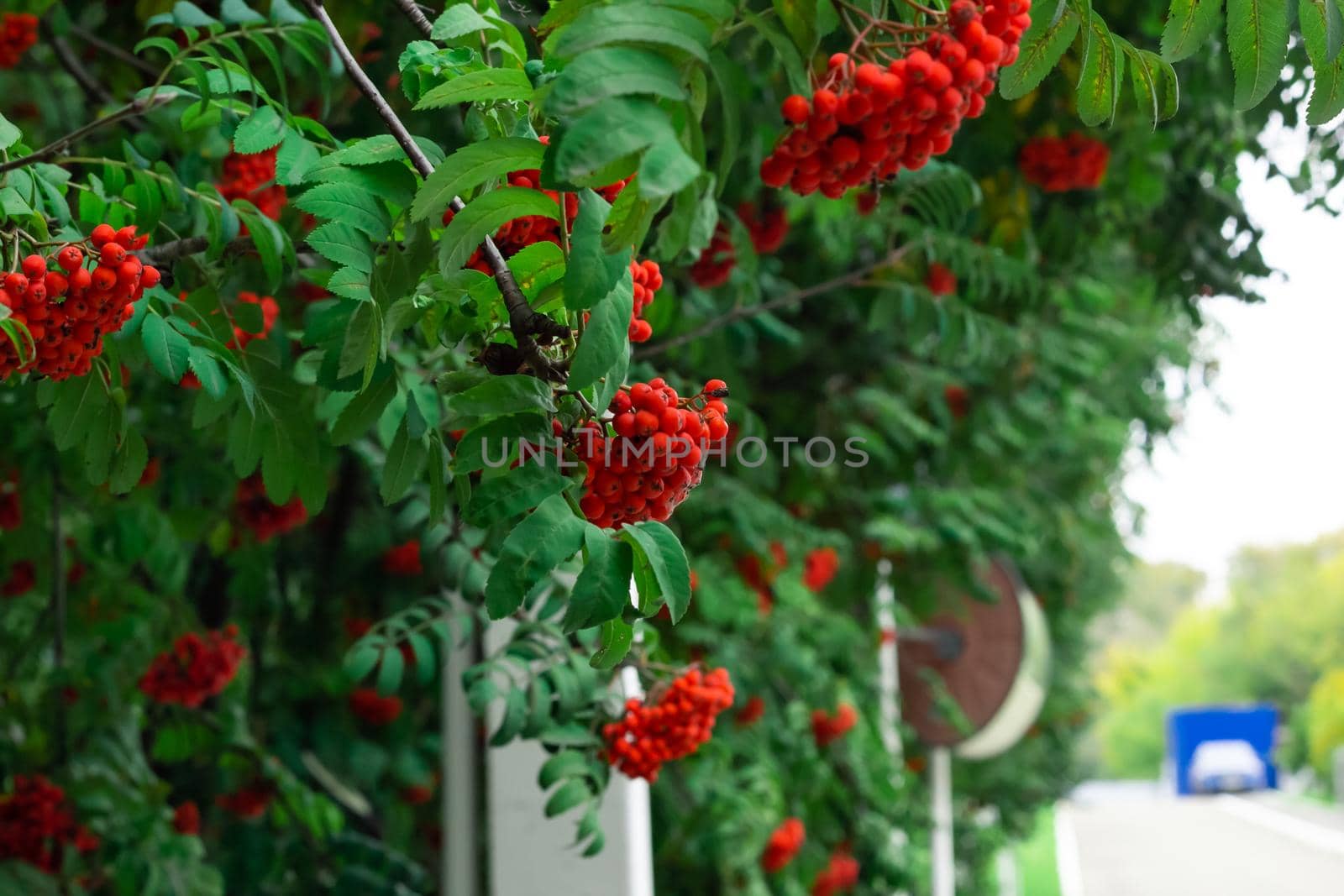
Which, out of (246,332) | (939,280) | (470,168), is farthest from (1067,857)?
(470,168)

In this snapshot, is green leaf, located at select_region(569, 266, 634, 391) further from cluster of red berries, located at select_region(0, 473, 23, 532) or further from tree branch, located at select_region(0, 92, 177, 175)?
cluster of red berries, located at select_region(0, 473, 23, 532)

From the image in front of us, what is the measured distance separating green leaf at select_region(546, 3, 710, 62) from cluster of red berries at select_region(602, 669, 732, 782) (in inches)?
46.8

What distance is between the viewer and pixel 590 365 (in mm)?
1065

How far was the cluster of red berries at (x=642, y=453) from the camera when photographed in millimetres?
1161

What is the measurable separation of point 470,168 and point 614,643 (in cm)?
43

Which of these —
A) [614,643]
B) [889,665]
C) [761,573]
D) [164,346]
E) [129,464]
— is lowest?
[889,665]

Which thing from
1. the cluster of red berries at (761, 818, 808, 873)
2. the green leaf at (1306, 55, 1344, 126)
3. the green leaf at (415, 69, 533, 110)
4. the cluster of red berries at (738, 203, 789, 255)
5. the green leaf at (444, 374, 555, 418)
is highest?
→ the cluster of red berries at (738, 203, 789, 255)

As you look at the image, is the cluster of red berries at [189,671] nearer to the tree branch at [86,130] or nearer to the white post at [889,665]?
the tree branch at [86,130]

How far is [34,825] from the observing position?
2.75 meters

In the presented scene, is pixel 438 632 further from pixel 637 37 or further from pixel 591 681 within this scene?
pixel 637 37

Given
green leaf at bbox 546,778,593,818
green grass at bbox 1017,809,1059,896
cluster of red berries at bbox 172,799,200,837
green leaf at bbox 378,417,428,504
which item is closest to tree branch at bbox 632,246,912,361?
green leaf at bbox 546,778,593,818

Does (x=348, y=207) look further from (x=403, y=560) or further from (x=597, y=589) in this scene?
(x=403, y=560)

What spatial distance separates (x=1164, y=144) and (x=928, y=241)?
1.16m

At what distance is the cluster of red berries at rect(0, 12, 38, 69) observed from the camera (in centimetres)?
253
